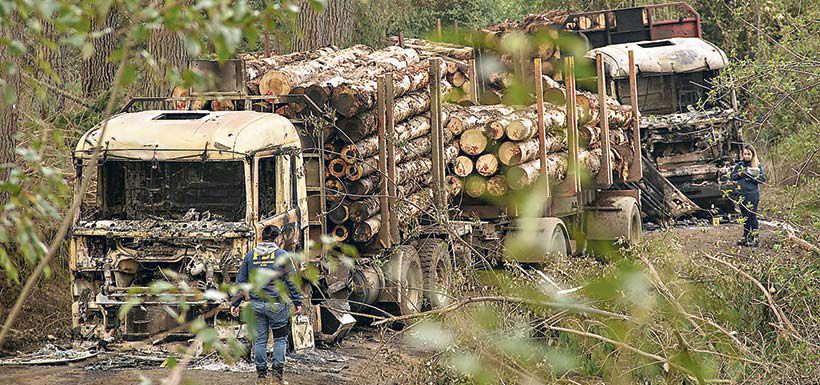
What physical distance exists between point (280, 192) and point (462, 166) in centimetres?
318

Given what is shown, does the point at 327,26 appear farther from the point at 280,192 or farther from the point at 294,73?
the point at 280,192

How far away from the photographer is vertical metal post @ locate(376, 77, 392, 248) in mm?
11172

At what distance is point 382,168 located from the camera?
11.2m

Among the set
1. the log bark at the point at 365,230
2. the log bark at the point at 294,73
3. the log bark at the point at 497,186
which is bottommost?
the log bark at the point at 365,230

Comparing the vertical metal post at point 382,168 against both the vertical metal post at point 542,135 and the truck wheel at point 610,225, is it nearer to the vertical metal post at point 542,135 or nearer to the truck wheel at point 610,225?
the vertical metal post at point 542,135

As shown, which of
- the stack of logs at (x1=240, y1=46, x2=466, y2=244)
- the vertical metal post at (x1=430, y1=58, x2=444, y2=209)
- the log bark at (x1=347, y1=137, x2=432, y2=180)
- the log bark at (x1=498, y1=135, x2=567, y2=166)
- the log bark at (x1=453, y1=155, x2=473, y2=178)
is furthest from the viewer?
the log bark at (x1=453, y1=155, x2=473, y2=178)

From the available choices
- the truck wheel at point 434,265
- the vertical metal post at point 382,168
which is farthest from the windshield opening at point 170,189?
the truck wheel at point 434,265

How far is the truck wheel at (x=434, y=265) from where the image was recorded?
1210 centimetres

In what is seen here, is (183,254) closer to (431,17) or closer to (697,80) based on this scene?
(697,80)

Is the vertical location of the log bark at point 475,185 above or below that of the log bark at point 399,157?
below

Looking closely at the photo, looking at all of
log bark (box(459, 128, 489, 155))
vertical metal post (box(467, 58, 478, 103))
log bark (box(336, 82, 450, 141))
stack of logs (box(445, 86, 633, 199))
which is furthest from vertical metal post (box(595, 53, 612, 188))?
log bark (box(459, 128, 489, 155))

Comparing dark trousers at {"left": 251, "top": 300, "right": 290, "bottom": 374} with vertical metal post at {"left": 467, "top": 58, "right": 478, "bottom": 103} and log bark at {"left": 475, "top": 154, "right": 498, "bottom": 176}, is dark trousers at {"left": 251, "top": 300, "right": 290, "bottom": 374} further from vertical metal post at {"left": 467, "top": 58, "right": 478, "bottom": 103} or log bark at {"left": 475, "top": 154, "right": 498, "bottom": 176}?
vertical metal post at {"left": 467, "top": 58, "right": 478, "bottom": 103}

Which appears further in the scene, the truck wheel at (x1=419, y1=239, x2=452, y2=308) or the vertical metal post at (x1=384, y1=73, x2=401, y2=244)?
the truck wheel at (x1=419, y1=239, x2=452, y2=308)

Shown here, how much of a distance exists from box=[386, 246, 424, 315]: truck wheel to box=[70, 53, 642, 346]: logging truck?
19 millimetres
